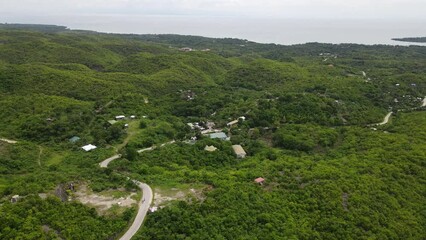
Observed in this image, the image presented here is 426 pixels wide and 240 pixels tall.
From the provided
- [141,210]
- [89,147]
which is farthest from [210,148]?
[141,210]

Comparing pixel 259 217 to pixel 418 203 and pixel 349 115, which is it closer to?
pixel 418 203

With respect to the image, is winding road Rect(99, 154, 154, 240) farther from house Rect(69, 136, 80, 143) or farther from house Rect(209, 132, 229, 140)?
house Rect(209, 132, 229, 140)

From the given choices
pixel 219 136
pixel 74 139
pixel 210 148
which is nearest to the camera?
pixel 210 148

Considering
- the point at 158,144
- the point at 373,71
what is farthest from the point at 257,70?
the point at 158,144

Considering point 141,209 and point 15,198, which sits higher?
point 15,198

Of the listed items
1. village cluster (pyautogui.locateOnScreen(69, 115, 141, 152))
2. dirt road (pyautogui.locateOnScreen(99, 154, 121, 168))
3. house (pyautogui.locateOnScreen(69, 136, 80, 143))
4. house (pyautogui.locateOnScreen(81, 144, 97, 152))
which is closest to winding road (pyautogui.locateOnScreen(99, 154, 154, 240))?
dirt road (pyautogui.locateOnScreen(99, 154, 121, 168))

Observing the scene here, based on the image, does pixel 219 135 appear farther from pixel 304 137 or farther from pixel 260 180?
pixel 260 180

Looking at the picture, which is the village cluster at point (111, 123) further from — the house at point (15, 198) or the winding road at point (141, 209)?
the house at point (15, 198)
